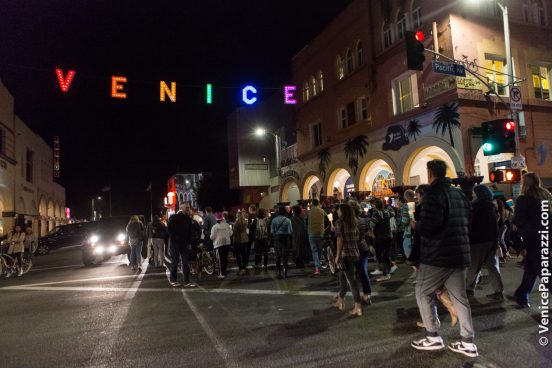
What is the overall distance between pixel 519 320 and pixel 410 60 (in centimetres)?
805

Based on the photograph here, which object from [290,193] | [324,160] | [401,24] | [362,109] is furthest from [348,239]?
[290,193]

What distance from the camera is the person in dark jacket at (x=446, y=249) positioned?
14.2 feet

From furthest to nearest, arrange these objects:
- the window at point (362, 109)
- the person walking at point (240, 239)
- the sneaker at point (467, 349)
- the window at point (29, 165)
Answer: the window at point (29, 165)
the window at point (362, 109)
the person walking at point (240, 239)
the sneaker at point (467, 349)

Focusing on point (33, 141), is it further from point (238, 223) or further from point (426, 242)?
point (426, 242)

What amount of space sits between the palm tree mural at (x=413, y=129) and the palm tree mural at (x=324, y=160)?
6.88 metres

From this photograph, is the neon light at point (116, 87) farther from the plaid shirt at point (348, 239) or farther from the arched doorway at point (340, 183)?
the arched doorway at point (340, 183)

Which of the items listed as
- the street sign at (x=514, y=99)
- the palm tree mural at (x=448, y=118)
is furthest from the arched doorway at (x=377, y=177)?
the street sign at (x=514, y=99)

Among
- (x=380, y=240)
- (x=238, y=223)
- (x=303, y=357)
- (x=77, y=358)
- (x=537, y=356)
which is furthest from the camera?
(x=238, y=223)

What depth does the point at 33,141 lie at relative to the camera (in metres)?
39.8

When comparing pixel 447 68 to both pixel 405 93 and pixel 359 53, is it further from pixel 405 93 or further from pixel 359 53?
pixel 359 53

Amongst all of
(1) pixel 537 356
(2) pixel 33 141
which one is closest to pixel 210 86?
(1) pixel 537 356

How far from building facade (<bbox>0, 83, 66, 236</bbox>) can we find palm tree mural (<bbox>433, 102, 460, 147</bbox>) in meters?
26.0

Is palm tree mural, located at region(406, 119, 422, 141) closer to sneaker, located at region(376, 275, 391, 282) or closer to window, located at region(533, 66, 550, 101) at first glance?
window, located at region(533, 66, 550, 101)

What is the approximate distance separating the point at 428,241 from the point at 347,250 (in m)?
2.03
